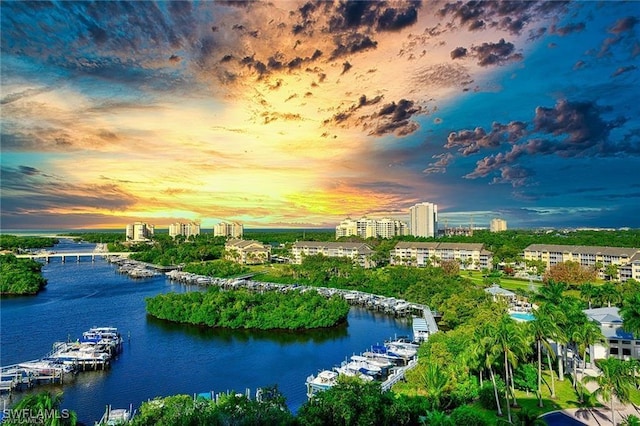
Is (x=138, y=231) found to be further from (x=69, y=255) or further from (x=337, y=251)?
(x=337, y=251)

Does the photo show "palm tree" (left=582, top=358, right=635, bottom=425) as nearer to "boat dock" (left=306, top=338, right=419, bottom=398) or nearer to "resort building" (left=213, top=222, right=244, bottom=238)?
"boat dock" (left=306, top=338, right=419, bottom=398)

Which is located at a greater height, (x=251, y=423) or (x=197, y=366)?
(x=251, y=423)

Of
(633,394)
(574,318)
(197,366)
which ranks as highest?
(574,318)

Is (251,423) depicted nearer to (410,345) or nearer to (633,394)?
(633,394)

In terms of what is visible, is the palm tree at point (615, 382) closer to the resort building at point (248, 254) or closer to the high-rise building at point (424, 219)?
the resort building at point (248, 254)

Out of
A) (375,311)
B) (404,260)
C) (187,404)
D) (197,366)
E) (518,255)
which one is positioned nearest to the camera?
(187,404)

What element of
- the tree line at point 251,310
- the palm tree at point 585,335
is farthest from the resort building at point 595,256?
the palm tree at point 585,335

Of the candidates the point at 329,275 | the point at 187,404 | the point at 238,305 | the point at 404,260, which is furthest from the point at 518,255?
the point at 187,404

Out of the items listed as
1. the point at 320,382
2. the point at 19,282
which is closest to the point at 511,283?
the point at 320,382
